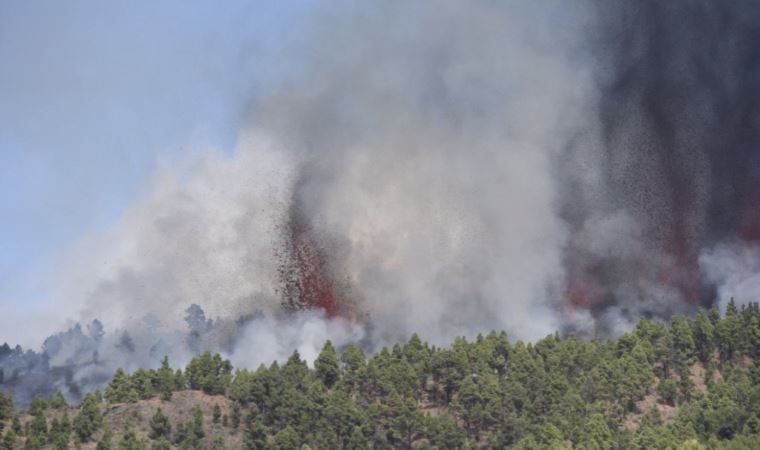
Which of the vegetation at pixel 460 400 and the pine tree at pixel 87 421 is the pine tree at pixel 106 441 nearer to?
the vegetation at pixel 460 400

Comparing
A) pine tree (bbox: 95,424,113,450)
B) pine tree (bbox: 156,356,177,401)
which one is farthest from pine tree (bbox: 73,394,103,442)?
pine tree (bbox: 156,356,177,401)

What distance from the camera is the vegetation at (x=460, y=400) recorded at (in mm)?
123062

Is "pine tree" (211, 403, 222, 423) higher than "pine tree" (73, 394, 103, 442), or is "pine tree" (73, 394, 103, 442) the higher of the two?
"pine tree" (211, 403, 222, 423)

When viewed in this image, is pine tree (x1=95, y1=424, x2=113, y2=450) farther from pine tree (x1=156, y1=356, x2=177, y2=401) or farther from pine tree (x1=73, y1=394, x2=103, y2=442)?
pine tree (x1=156, y1=356, x2=177, y2=401)

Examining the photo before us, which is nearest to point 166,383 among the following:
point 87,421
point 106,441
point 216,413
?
point 216,413

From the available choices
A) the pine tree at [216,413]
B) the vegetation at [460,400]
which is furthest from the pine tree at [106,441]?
the pine tree at [216,413]

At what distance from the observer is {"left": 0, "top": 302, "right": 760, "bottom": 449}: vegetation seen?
123 m

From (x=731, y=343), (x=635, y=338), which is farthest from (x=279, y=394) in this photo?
(x=731, y=343)

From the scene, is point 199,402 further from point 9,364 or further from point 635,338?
point 9,364

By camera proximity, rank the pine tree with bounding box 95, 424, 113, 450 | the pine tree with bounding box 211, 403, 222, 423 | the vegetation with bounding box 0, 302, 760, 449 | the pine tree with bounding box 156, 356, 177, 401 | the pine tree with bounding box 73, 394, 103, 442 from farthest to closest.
Answer: the pine tree with bounding box 156, 356, 177, 401
the pine tree with bounding box 211, 403, 222, 423
the pine tree with bounding box 73, 394, 103, 442
the vegetation with bounding box 0, 302, 760, 449
the pine tree with bounding box 95, 424, 113, 450

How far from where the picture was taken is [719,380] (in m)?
136

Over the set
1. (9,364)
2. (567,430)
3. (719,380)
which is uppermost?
(9,364)

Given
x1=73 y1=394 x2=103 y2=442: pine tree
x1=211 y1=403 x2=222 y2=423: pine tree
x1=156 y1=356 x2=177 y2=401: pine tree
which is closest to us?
x1=73 y1=394 x2=103 y2=442: pine tree

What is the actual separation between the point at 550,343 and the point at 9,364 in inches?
3808
